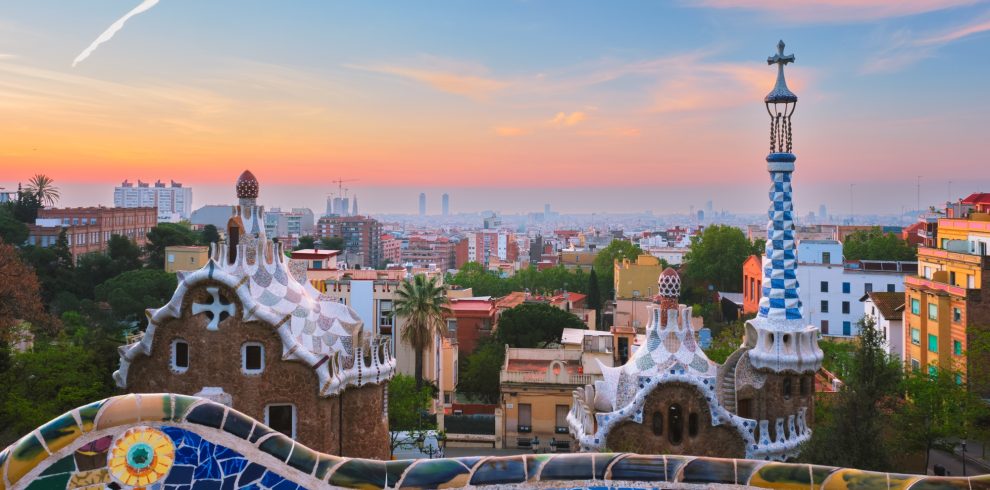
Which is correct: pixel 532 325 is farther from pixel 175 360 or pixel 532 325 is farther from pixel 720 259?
pixel 720 259

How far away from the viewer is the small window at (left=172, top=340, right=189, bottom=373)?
17.7 m

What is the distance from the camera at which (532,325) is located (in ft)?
137

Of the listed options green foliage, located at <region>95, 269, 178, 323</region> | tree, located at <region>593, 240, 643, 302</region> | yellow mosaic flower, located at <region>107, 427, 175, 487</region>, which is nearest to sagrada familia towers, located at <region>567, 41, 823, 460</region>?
yellow mosaic flower, located at <region>107, 427, 175, 487</region>

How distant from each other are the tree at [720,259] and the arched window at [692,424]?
55016mm

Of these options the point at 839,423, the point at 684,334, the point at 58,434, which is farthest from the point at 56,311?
the point at 58,434

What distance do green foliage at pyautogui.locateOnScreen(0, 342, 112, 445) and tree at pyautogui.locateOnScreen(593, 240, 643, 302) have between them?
5805cm

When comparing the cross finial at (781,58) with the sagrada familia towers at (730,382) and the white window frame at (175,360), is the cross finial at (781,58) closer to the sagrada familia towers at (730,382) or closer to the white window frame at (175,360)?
the sagrada familia towers at (730,382)

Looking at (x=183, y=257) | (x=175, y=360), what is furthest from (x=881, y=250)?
(x=175, y=360)

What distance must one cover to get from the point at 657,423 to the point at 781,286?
419 cm

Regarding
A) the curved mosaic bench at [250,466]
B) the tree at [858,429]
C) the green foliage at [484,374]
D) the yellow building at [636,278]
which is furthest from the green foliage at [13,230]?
the curved mosaic bench at [250,466]

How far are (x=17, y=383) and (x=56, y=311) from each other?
2401 centimetres

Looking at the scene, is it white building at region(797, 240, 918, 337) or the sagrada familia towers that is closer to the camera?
the sagrada familia towers

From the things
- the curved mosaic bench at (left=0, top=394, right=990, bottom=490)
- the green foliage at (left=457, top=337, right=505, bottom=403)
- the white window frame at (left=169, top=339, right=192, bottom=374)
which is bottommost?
the green foliage at (left=457, top=337, right=505, bottom=403)

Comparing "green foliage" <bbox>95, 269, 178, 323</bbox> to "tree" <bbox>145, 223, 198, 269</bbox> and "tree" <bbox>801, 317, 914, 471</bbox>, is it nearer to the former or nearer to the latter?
"tree" <bbox>145, 223, 198, 269</bbox>
